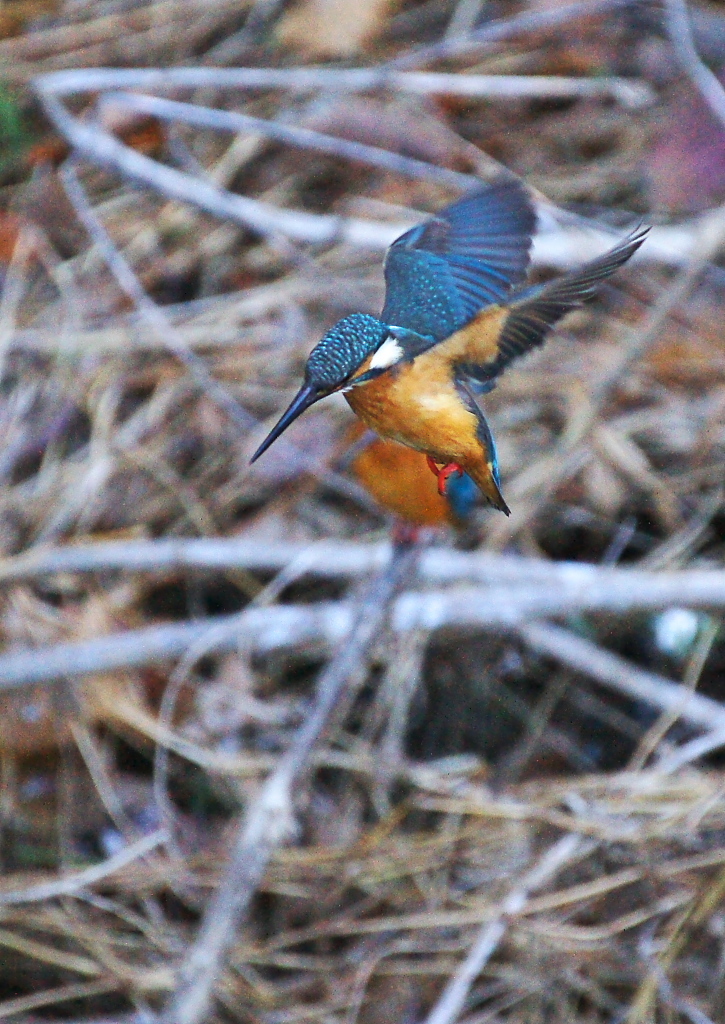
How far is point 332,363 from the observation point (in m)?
0.67

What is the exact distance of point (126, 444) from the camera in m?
2.57

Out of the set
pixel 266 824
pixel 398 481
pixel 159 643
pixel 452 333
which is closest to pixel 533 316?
pixel 452 333

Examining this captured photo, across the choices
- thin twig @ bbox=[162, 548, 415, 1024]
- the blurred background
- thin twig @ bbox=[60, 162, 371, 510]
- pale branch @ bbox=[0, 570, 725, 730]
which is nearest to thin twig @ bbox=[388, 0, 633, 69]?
the blurred background

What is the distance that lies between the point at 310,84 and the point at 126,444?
98cm

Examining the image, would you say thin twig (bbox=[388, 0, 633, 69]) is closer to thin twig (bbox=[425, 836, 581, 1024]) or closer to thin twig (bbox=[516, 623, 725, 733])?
thin twig (bbox=[516, 623, 725, 733])

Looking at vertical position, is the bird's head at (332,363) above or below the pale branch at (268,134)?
above

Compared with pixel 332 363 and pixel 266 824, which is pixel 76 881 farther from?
pixel 332 363

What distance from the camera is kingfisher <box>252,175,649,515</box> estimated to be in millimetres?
688

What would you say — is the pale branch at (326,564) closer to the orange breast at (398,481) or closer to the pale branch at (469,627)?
the pale branch at (469,627)

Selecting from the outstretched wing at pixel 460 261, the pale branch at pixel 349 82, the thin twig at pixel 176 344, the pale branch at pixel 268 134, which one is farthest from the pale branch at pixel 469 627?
the pale branch at pixel 349 82

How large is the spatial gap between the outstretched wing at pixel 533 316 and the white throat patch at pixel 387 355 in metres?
0.07

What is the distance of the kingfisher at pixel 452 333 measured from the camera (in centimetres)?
69

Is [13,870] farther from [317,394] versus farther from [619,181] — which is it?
[619,181]

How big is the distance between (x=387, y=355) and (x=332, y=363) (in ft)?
0.20
